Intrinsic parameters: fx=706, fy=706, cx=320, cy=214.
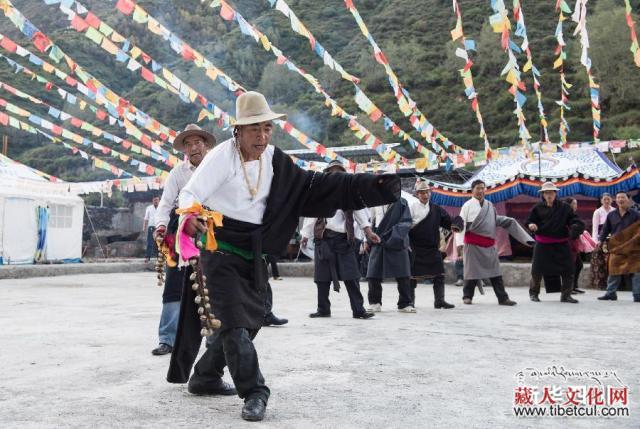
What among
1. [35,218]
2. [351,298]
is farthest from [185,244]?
[35,218]

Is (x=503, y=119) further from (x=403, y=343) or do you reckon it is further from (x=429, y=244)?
(x=403, y=343)

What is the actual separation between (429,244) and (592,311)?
7.37 feet

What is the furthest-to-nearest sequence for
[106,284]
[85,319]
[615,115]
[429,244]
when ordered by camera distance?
[615,115]
[106,284]
[429,244]
[85,319]

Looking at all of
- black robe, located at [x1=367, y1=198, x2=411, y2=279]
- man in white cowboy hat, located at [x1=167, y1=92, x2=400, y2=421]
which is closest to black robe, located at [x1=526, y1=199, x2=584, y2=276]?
black robe, located at [x1=367, y1=198, x2=411, y2=279]

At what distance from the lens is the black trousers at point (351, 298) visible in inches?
313

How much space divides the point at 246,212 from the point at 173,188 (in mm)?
1673

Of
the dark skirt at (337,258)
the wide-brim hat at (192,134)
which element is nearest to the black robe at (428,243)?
the dark skirt at (337,258)

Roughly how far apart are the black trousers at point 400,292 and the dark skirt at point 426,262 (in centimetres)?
70

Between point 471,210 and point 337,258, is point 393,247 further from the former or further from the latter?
point 471,210

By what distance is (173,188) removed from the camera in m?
5.38

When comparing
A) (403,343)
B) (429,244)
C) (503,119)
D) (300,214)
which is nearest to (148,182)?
(429,244)

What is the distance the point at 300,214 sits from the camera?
4078 millimetres

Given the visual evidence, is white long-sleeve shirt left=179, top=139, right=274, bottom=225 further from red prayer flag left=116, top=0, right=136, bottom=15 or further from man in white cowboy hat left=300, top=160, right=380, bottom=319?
red prayer flag left=116, top=0, right=136, bottom=15

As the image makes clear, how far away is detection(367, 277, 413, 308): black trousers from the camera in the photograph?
8836 millimetres
